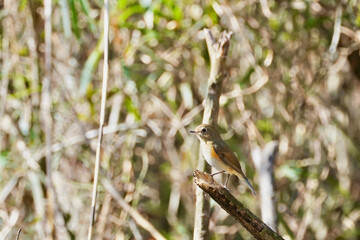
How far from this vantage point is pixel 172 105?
3.76m

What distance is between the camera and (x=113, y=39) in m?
3.54

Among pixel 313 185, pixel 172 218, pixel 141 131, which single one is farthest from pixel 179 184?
pixel 313 185

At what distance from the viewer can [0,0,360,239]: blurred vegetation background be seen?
3471 millimetres

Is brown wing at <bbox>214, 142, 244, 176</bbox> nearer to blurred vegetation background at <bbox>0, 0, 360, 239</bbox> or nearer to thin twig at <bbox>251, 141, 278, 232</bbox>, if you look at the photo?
thin twig at <bbox>251, 141, 278, 232</bbox>

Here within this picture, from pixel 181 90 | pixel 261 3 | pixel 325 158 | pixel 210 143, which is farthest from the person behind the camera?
pixel 325 158

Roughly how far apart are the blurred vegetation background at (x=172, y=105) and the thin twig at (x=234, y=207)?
64.9 inches

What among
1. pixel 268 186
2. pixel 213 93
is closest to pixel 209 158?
pixel 213 93

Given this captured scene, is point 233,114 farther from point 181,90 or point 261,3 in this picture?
point 261,3

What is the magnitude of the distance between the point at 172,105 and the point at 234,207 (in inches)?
83.4

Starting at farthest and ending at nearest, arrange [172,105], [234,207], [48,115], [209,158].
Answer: [172,105] → [48,115] → [209,158] → [234,207]

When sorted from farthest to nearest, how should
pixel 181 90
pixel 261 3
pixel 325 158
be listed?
pixel 325 158 → pixel 181 90 → pixel 261 3

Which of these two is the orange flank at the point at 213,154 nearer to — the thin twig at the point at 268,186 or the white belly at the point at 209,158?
the white belly at the point at 209,158

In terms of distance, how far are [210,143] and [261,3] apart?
1.54m

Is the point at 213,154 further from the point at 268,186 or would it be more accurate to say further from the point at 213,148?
the point at 268,186
